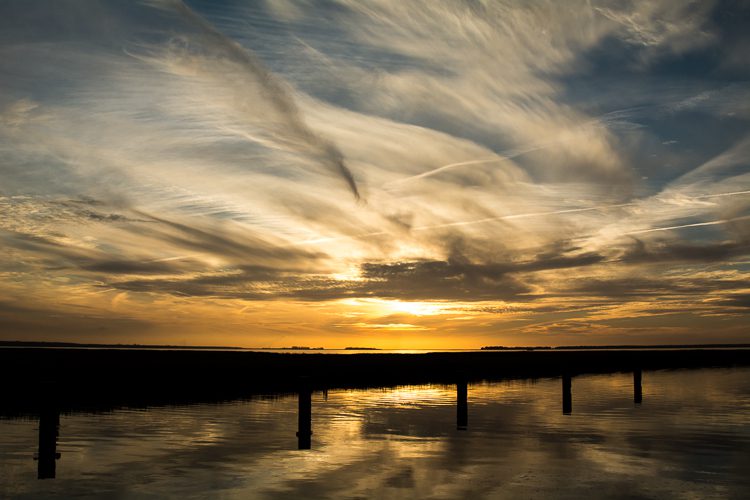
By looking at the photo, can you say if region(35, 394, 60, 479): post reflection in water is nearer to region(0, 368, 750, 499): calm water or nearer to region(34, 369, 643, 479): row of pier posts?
region(34, 369, 643, 479): row of pier posts

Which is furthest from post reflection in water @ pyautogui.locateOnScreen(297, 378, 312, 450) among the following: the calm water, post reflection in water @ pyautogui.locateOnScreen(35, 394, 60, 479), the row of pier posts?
post reflection in water @ pyautogui.locateOnScreen(35, 394, 60, 479)

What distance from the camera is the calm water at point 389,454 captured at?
570 inches

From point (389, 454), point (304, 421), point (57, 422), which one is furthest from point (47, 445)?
point (389, 454)

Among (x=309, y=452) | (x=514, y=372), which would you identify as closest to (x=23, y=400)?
(x=309, y=452)

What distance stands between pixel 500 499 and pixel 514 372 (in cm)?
6693

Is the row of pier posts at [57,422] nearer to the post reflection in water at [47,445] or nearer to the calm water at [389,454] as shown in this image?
the post reflection in water at [47,445]

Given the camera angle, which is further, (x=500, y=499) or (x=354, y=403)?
(x=354, y=403)

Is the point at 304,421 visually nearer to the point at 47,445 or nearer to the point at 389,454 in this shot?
the point at 389,454

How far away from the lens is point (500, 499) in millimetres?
13461

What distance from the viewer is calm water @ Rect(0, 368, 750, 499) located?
14.5 meters

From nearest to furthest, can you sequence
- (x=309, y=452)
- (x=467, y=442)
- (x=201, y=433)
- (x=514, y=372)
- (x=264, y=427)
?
1. (x=309, y=452)
2. (x=467, y=442)
3. (x=201, y=433)
4. (x=264, y=427)
5. (x=514, y=372)

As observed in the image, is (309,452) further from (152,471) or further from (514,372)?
(514,372)

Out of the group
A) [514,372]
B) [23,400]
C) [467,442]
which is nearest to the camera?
[467,442]

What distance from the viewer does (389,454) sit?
1909 centimetres
